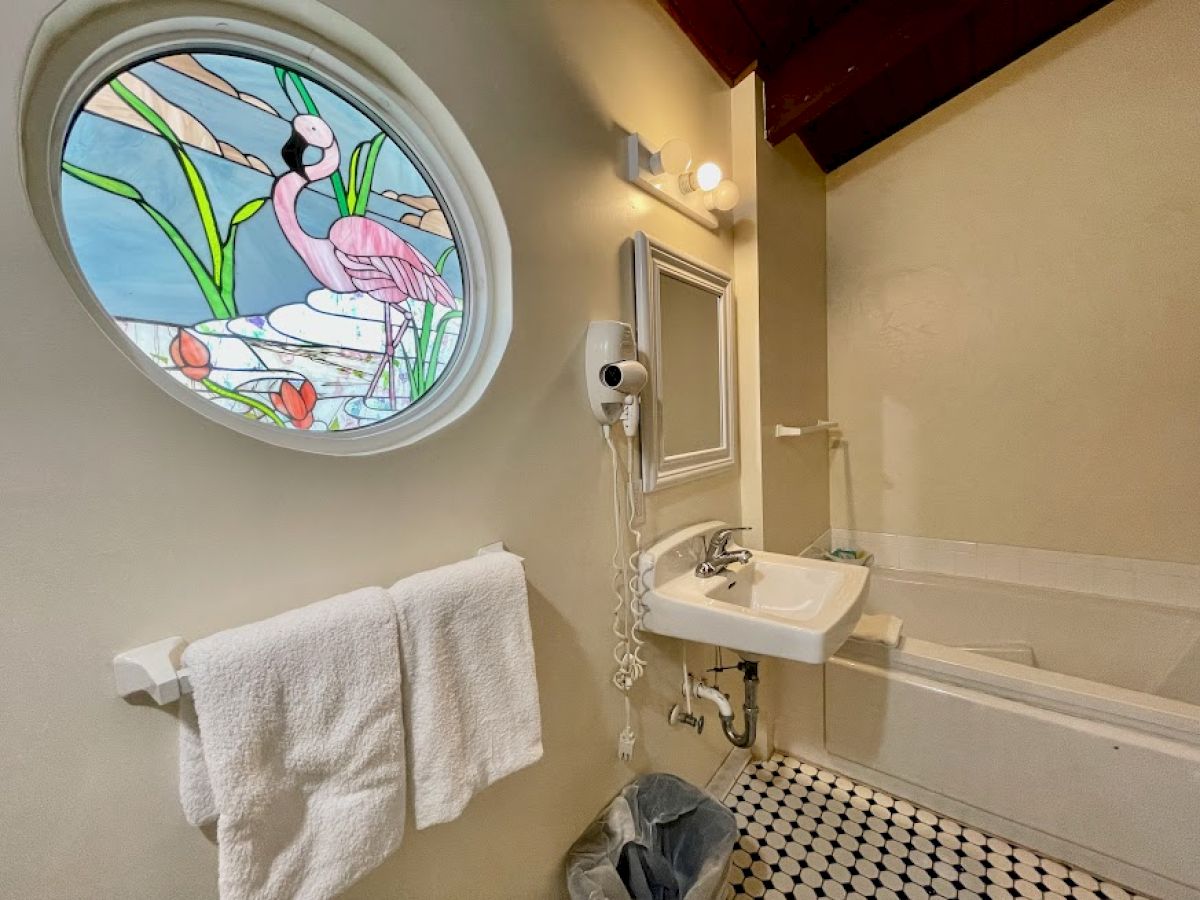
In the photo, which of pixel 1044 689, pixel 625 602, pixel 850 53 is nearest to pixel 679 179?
pixel 850 53

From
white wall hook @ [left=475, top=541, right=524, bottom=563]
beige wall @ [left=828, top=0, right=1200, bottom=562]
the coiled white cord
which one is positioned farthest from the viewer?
beige wall @ [left=828, top=0, right=1200, bottom=562]

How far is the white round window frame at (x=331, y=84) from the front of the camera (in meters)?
0.55

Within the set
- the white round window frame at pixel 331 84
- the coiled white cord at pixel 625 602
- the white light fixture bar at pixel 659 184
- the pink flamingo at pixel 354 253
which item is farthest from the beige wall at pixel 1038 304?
the pink flamingo at pixel 354 253

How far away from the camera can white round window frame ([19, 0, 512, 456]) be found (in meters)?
0.55

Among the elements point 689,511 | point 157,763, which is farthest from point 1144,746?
point 157,763

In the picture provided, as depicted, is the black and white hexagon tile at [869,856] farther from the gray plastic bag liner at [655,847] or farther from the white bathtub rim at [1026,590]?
the white bathtub rim at [1026,590]

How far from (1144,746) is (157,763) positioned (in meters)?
2.03

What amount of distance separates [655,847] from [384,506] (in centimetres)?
109

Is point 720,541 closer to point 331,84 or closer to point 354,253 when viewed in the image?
point 354,253

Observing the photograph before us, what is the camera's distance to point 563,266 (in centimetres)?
105

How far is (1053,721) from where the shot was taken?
4.37ft

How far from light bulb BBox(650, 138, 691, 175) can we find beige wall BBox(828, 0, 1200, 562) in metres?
1.30

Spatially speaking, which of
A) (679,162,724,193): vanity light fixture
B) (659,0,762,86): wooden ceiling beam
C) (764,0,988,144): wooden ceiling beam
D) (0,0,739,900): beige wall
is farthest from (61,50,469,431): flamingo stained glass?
(764,0,988,144): wooden ceiling beam

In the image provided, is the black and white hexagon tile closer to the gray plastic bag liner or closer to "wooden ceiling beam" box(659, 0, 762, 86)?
the gray plastic bag liner
